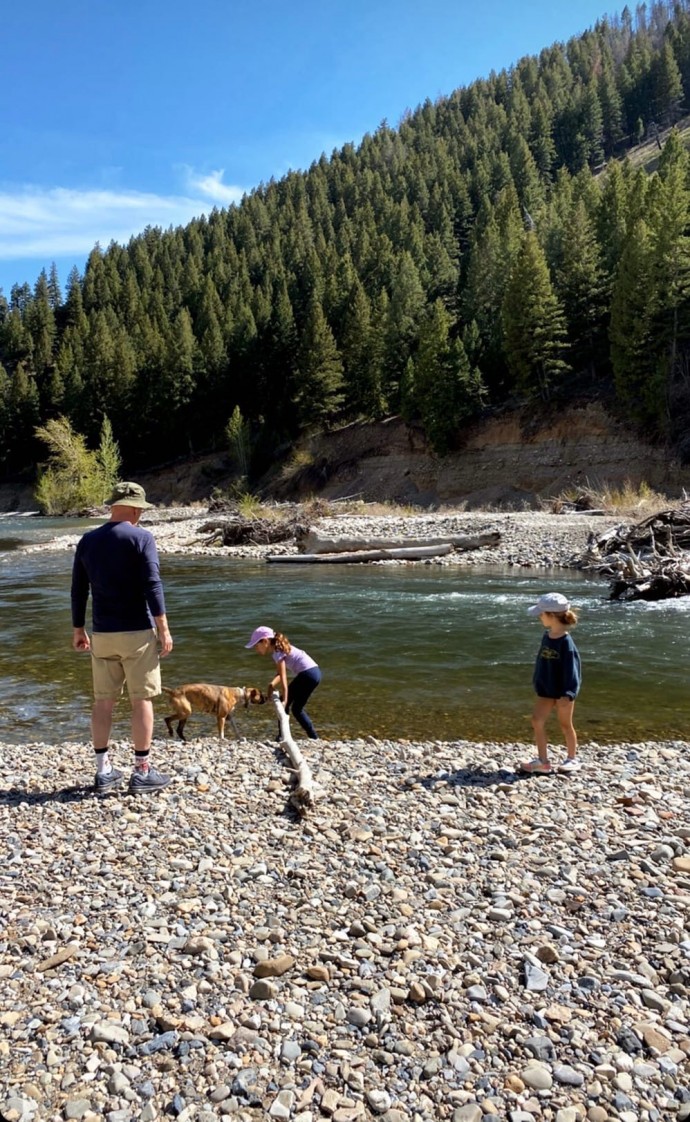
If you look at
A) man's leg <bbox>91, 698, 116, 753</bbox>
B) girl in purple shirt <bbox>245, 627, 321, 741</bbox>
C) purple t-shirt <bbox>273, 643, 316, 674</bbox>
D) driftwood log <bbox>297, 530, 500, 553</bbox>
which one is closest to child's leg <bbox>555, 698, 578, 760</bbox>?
girl in purple shirt <bbox>245, 627, 321, 741</bbox>

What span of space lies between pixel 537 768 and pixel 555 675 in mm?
930

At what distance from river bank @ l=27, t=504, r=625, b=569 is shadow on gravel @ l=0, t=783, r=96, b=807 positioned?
67.3 feet

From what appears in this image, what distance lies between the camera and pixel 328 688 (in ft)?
38.4

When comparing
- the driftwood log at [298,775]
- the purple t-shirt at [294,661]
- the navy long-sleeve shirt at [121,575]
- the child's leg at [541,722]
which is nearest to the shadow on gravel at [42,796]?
the navy long-sleeve shirt at [121,575]

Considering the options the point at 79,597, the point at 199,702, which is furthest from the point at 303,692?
the point at 79,597

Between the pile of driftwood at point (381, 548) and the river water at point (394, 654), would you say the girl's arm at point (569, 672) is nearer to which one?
the river water at point (394, 654)

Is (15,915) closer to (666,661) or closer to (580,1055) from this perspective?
(580,1055)

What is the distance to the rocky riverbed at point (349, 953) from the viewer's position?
331cm

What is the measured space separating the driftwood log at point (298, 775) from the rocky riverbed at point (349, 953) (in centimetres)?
15

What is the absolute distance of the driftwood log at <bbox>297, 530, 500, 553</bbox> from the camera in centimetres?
2827

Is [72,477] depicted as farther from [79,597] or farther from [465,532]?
[79,597]

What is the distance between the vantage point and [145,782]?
677 centimetres

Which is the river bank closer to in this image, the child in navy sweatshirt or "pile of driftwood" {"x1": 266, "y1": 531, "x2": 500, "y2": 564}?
"pile of driftwood" {"x1": 266, "y1": 531, "x2": 500, "y2": 564}

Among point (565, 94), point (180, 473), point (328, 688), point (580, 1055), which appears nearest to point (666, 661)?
point (328, 688)
